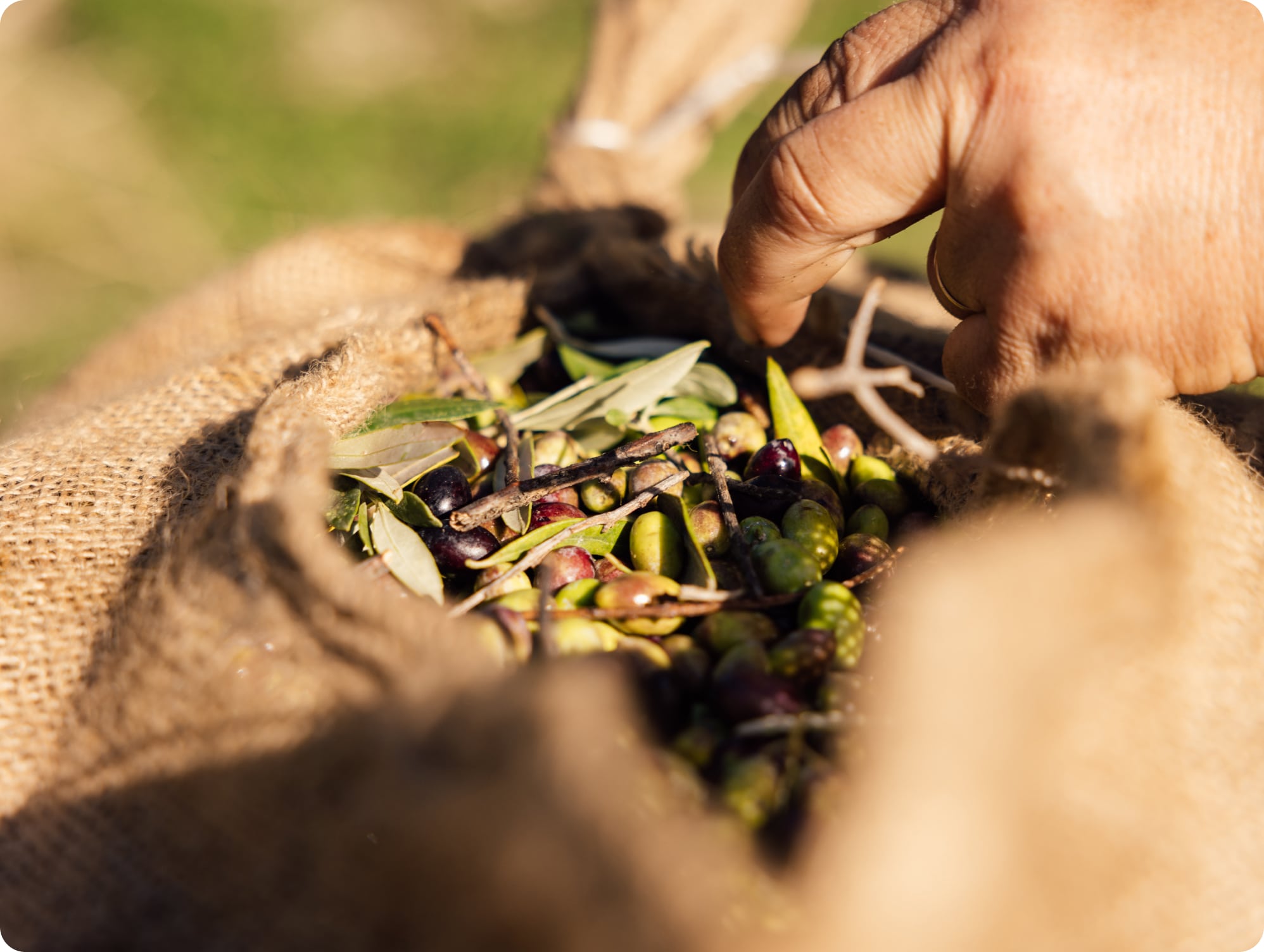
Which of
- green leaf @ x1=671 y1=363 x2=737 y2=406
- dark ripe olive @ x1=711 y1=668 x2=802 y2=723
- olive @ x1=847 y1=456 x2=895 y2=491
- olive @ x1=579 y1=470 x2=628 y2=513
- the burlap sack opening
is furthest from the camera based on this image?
green leaf @ x1=671 y1=363 x2=737 y2=406

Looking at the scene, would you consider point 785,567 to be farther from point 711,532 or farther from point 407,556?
point 407,556

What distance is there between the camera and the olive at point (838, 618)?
1.29 meters

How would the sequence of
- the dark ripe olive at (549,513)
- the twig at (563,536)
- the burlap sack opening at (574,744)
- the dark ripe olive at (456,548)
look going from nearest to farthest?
1. the burlap sack opening at (574,744)
2. the twig at (563,536)
3. the dark ripe olive at (456,548)
4. the dark ripe olive at (549,513)

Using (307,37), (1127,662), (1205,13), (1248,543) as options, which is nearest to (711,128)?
(1205,13)

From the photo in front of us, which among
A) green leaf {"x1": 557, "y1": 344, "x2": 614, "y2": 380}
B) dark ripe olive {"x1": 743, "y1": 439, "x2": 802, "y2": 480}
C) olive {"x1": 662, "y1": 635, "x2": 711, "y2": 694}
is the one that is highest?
green leaf {"x1": 557, "y1": 344, "x2": 614, "y2": 380}

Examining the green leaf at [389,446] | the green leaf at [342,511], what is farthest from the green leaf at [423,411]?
the green leaf at [342,511]

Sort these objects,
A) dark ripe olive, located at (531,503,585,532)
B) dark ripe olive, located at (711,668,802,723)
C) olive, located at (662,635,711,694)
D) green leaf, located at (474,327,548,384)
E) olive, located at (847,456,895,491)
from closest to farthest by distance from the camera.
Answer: dark ripe olive, located at (711,668,802,723)
olive, located at (662,635,711,694)
dark ripe olive, located at (531,503,585,532)
olive, located at (847,456,895,491)
green leaf, located at (474,327,548,384)

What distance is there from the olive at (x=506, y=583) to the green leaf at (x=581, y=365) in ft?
2.20

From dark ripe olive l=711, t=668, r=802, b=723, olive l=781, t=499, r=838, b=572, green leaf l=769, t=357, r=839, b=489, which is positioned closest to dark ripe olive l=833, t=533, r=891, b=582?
olive l=781, t=499, r=838, b=572

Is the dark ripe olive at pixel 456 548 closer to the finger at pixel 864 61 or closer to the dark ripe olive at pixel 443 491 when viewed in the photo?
the dark ripe olive at pixel 443 491

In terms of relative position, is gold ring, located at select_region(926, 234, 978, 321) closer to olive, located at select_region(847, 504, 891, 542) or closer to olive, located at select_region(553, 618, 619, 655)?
olive, located at select_region(847, 504, 891, 542)

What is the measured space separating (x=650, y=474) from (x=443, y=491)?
39 cm

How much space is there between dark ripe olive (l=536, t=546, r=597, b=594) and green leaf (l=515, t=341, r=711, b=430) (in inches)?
16.6

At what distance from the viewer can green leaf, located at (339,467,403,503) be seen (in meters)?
1.49
